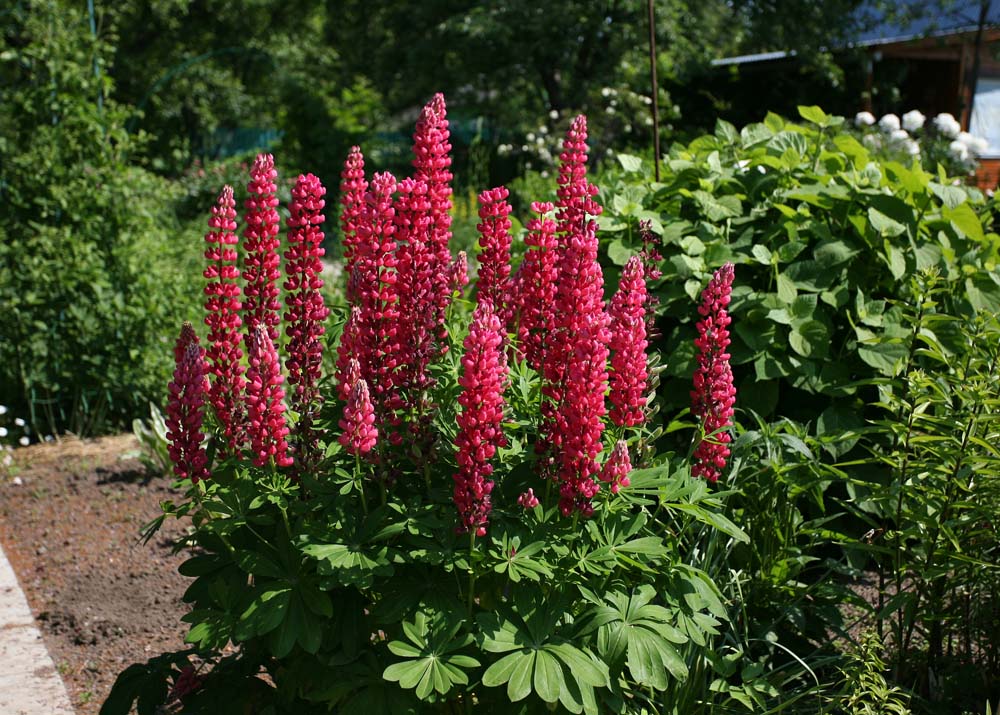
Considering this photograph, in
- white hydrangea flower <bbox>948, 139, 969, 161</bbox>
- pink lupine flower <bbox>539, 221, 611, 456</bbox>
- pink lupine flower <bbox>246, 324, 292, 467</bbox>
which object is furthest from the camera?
white hydrangea flower <bbox>948, 139, 969, 161</bbox>

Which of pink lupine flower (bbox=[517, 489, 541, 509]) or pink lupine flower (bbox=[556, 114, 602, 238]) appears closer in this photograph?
pink lupine flower (bbox=[517, 489, 541, 509])

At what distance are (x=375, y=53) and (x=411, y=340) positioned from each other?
2182cm

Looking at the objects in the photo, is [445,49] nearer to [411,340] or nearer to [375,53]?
[375,53]

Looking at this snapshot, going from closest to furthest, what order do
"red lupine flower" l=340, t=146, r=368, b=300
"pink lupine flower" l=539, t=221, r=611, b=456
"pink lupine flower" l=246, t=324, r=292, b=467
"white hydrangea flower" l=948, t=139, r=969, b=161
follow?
1. "pink lupine flower" l=539, t=221, r=611, b=456
2. "pink lupine flower" l=246, t=324, r=292, b=467
3. "red lupine flower" l=340, t=146, r=368, b=300
4. "white hydrangea flower" l=948, t=139, r=969, b=161

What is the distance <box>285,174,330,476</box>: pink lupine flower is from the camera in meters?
2.62

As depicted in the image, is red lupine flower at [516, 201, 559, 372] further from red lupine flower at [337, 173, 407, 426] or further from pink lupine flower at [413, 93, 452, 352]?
red lupine flower at [337, 173, 407, 426]

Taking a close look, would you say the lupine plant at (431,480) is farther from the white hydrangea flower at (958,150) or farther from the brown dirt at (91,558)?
the white hydrangea flower at (958,150)

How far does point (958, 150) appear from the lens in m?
9.07

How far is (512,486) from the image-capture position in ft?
8.64

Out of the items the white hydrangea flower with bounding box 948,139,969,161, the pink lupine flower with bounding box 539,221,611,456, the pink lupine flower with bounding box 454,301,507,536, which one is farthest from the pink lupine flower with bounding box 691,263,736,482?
the white hydrangea flower with bounding box 948,139,969,161

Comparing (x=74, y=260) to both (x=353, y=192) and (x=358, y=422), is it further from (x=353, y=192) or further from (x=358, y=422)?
(x=358, y=422)

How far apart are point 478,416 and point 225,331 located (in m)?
0.91

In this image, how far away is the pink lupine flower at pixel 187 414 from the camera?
Answer: 2551 millimetres

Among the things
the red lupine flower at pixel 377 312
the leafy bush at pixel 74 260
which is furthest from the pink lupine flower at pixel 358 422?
the leafy bush at pixel 74 260
